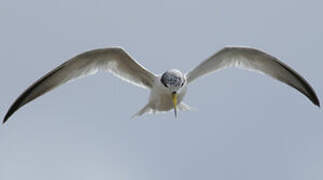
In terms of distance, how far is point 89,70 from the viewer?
16188 mm

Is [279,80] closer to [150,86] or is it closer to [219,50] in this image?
[219,50]

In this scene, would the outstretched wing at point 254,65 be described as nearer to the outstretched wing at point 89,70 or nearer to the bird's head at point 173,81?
the bird's head at point 173,81

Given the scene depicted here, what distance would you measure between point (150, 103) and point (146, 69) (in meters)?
0.65

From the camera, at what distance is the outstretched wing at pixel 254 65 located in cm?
1655

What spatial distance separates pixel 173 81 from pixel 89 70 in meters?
1.58

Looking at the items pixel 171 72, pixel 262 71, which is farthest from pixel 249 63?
pixel 171 72

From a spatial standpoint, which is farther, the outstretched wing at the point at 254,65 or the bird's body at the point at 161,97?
the outstretched wing at the point at 254,65

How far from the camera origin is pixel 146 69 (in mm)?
16469

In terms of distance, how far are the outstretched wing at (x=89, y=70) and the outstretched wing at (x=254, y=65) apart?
103 cm

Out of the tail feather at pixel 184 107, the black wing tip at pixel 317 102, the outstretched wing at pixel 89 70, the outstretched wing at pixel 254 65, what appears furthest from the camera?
the tail feather at pixel 184 107

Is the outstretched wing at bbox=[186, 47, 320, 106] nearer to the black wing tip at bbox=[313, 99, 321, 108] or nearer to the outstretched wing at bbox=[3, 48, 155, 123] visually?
the black wing tip at bbox=[313, 99, 321, 108]

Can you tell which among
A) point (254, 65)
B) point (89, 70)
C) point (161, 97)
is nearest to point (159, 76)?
point (161, 97)

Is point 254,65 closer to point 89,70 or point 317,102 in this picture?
point 317,102

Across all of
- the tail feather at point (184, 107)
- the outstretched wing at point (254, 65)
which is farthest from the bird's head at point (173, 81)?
the tail feather at point (184, 107)
